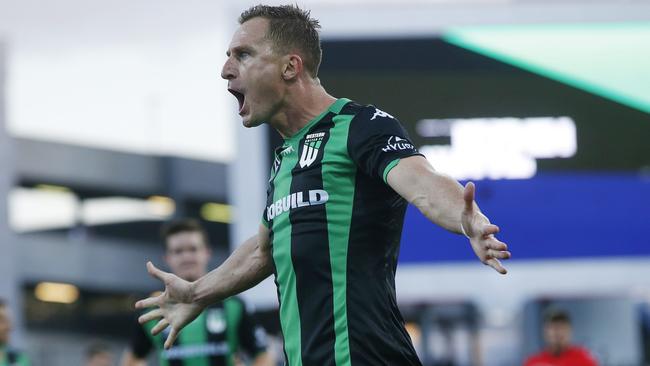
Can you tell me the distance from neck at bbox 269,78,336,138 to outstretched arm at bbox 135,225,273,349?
471 mm

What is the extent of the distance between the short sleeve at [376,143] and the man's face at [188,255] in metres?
4.00

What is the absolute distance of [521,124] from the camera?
19.1 metres

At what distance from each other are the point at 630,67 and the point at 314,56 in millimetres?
15735

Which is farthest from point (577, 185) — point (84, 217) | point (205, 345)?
point (84, 217)

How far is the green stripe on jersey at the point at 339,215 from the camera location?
4.07m

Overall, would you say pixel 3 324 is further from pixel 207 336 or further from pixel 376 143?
pixel 376 143

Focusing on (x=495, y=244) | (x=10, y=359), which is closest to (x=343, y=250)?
(x=495, y=244)

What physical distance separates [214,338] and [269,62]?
4140 mm

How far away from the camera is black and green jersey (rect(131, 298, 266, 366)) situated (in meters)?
8.16

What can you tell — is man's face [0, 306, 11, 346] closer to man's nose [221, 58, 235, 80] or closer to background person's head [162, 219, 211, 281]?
background person's head [162, 219, 211, 281]

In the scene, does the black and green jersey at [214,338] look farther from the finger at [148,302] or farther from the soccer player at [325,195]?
the soccer player at [325,195]

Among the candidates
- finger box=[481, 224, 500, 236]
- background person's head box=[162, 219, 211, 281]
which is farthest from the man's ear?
background person's head box=[162, 219, 211, 281]

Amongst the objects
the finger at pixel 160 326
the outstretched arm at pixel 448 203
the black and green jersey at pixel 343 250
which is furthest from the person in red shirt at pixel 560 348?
the outstretched arm at pixel 448 203

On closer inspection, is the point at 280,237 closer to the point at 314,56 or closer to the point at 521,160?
the point at 314,56
